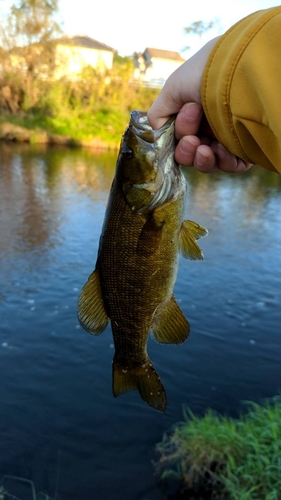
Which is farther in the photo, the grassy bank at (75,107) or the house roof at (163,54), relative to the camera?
the house roof at (163,54)

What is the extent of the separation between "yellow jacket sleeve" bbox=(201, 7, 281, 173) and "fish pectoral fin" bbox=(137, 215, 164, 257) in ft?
1.62

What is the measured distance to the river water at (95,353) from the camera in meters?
5.34

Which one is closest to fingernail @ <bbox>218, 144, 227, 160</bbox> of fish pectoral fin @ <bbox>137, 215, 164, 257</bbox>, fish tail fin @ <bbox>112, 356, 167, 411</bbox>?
fish pectoral fin @ <bbox>137, 215, 164, 257</bbox>

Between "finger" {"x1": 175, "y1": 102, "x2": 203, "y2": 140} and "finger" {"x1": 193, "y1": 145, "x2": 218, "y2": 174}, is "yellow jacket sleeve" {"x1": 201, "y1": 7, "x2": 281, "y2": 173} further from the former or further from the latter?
"finger" {"x1": 193, "y1": 145, "x2": 218, "y2": 174}

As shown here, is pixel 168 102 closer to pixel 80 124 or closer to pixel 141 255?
pixel 141 255

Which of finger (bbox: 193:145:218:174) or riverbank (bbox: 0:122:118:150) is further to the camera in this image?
riverbank (bbox: 0:122:118:150)

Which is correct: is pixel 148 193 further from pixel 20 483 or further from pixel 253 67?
pixel 20 483

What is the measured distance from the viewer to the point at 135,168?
206 cm

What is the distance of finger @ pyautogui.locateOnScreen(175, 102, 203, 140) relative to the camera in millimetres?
2098

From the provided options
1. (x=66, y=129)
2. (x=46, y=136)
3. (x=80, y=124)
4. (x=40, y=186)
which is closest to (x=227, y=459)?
(x=40, y=186)

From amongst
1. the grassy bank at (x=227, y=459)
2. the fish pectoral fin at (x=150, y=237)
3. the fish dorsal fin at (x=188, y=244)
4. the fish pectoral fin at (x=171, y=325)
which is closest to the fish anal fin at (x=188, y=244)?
the fish dorsal fin at (x=188, y=244)

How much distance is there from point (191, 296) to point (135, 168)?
7.63 metres

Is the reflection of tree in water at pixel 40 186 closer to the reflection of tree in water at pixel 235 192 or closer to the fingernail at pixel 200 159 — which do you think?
the reflection of tree in water at pixel 235 192

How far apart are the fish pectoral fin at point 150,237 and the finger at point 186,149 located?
0.34 meters
